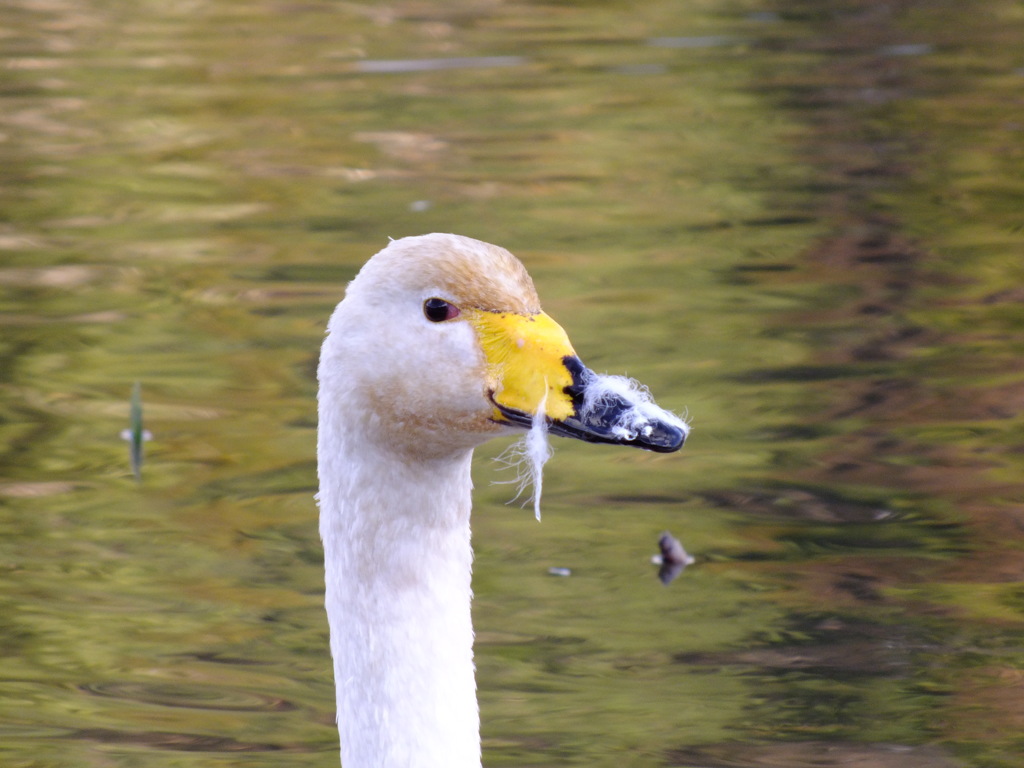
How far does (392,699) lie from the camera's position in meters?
3.54

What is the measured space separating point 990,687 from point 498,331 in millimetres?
2496

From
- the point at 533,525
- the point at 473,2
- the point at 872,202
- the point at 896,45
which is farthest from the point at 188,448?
the point at 473,2

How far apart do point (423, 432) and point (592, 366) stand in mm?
4428

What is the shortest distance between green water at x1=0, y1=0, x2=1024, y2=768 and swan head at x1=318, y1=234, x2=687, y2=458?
1.74 metres

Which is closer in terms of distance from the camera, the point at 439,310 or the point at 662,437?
the point at 662,437

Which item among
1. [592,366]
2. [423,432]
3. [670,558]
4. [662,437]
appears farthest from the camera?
[592,366]

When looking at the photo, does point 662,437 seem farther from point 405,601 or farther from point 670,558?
point 670,558

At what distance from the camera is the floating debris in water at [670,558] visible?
20.1 feet

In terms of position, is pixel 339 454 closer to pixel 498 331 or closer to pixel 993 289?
pixel 498 331

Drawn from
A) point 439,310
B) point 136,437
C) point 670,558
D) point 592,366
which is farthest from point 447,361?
point 592,366

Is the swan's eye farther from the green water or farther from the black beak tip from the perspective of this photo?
the green water

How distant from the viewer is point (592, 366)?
7855 mm

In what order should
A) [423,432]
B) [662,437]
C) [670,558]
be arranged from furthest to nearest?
1. [670,558]
2. [423,432]
3. [662,437]

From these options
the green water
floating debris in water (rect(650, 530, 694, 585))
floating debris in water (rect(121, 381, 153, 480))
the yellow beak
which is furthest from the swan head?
floating debris in water (rect(121, 381, 153, 480))
